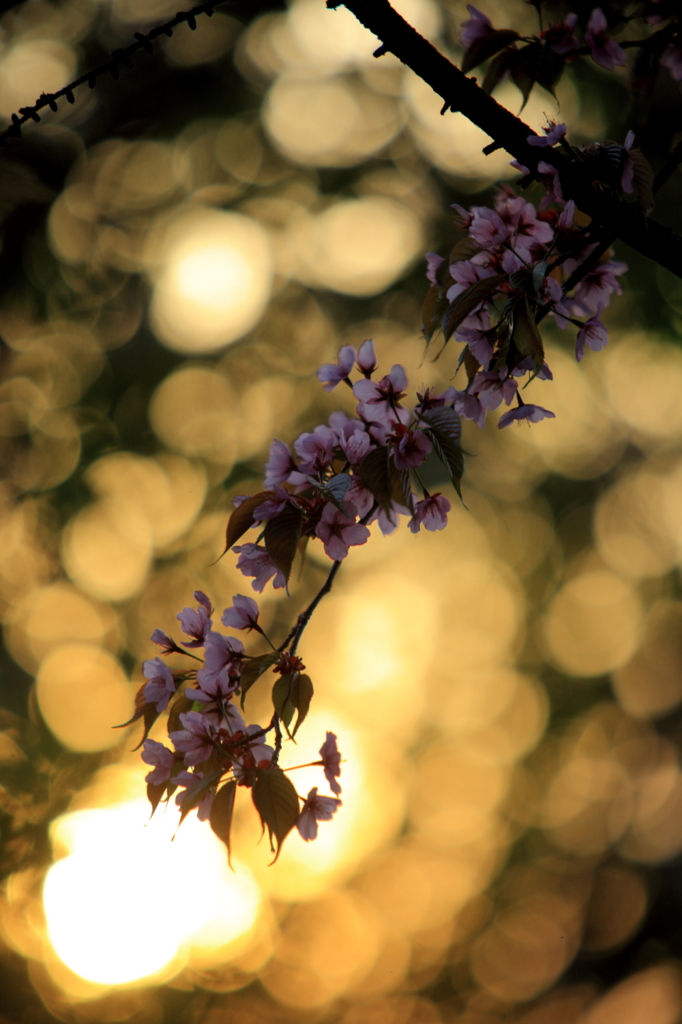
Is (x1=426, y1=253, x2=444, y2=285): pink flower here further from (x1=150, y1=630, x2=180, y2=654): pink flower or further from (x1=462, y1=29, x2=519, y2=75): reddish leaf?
(x1=150, y1=630, x2=180, y2=654): pink flower

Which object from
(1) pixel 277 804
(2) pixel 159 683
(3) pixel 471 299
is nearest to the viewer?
(1) pixel 277 804

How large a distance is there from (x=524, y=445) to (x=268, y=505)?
6.13 m

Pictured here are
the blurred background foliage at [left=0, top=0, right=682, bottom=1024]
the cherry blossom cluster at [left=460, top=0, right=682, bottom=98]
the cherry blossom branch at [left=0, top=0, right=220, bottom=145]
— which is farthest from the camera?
the blurred background foliage at [left=0, top=0, right=682, bottom=1024]

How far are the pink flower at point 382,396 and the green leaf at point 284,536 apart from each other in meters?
0.21

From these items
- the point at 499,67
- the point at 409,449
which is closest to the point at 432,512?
the point at 409,449

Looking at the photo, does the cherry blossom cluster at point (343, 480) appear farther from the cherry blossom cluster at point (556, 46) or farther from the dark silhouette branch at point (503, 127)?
the cherry blossom cluster at point (556, 46)

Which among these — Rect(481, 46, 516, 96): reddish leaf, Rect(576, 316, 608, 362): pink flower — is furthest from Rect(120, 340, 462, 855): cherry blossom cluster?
Rect(481, 46, 516, 96): reddish leaf

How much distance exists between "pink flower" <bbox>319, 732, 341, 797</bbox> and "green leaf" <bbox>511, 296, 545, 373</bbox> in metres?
0.66

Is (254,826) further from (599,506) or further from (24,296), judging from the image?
(24,296)

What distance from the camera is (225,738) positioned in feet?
3.72

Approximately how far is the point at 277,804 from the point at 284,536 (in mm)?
365

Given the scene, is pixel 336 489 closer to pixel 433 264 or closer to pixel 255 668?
pixel 255 668

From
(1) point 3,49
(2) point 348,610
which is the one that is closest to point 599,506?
(2) point 348,610

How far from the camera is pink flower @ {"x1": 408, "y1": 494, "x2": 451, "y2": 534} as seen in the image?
129 cm
